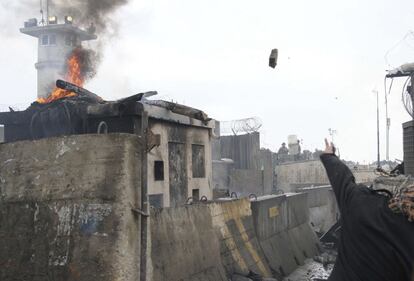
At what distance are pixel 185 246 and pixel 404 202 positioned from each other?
17.6 feet

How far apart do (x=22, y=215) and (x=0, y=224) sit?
0.36m

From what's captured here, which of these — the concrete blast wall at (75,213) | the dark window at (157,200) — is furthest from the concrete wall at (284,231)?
the concrete blast wall at (75,213)

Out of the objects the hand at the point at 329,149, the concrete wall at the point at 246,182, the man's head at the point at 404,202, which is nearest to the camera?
the man's head at the point at 404,202

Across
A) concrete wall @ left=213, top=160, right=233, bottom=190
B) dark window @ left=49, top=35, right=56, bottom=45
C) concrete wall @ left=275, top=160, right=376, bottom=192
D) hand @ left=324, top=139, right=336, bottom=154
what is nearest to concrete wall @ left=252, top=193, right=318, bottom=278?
hand @ left=324, top=139, right=336, bottom=154

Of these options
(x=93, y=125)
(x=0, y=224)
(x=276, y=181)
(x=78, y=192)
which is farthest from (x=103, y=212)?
(x=276, y=181)

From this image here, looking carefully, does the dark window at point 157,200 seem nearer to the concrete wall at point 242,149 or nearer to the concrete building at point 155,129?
the concrete building at point 155,129

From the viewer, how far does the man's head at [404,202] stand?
2848 mm

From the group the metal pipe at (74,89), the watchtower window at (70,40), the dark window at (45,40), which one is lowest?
the metal pipe at (74,89)

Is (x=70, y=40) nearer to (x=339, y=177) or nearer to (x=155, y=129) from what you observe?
(x=155, y=129)

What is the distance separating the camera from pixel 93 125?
1159cm

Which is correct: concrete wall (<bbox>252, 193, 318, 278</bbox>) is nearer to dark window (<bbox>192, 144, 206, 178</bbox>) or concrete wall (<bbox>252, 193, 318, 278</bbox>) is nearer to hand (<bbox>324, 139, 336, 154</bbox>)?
dark window (<bbox>192, 144, 206, 178</bbox>)

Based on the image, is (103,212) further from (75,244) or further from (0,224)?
(0,224)

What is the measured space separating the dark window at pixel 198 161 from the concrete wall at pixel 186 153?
0.43 ft

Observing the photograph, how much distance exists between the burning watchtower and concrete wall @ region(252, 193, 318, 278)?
38876 millimetres
